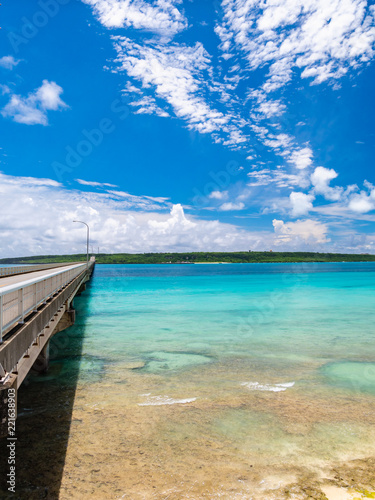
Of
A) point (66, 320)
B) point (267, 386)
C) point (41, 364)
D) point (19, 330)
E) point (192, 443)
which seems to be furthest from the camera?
point (66, 320)

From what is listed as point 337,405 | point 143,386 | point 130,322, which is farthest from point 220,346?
point 130,322

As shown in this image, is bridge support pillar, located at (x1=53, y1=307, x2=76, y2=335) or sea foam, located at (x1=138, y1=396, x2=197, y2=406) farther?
bridge support pillar, located at (x1=53, y1=307, x2=76, y2=335)

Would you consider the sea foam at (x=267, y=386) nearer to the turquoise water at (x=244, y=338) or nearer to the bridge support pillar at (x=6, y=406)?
the turquoise water at (x=244, y=338)

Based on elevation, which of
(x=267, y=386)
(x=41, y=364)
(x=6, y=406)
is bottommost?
(x=267, y=386)

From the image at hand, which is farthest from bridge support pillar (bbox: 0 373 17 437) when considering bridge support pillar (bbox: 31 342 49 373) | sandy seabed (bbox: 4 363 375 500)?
bridge support pillar (bbox: 31 342 49 373)

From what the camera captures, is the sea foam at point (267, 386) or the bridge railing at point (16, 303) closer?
the bridge railing at point (16, 303)

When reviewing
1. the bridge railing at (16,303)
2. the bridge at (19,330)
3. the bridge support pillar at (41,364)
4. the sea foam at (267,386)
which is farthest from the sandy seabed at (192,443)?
the bridge railing at (16,303)

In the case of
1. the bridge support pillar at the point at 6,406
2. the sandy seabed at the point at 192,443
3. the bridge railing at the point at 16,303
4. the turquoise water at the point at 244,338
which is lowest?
the turquoise water at the point at 244,338

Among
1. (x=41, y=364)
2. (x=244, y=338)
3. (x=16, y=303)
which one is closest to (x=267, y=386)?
(x=41, y=364)

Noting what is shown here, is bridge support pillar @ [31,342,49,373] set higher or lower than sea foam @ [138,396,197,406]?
higher

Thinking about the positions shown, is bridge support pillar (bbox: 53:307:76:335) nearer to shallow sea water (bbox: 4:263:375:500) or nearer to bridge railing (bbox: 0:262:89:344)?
shallow sea water (bbox: 4:263:375:500)

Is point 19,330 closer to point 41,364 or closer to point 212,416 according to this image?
point 212,416

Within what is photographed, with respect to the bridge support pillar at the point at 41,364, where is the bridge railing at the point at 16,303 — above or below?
above

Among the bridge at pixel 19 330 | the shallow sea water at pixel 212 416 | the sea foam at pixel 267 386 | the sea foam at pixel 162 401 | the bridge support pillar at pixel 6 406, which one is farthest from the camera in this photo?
the sea foam at pixel 267 386
